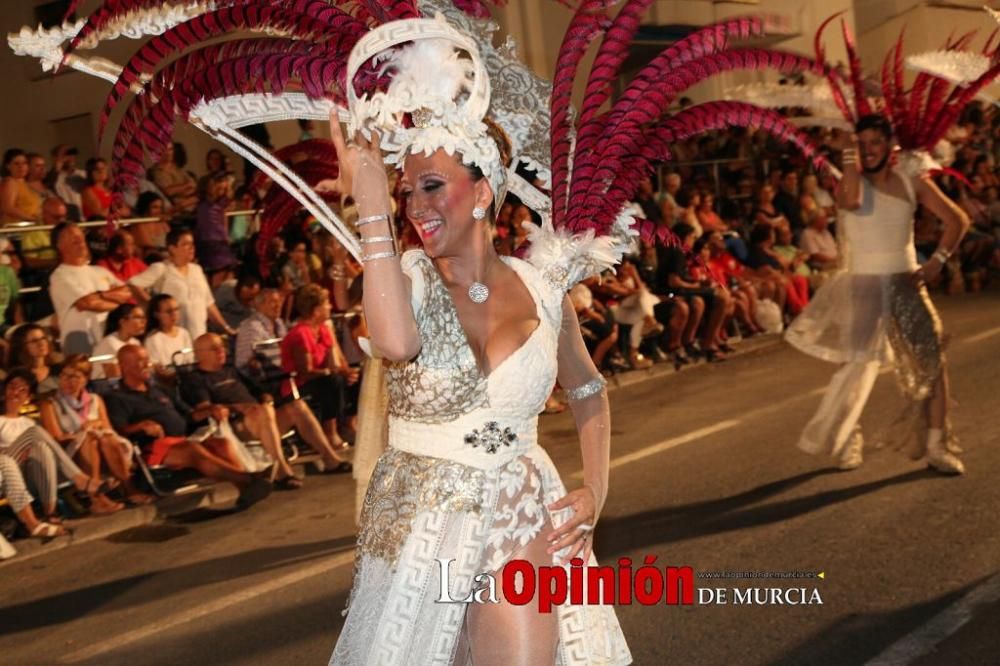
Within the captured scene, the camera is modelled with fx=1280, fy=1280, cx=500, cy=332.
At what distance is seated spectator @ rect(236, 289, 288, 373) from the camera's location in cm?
943

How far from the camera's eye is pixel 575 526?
3.18 m

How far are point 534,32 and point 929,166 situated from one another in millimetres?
9455

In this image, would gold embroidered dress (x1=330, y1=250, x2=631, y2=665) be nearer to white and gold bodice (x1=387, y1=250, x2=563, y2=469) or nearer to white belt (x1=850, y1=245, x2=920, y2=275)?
white and gold bodice (x1=387, y1=250, x2=563, y2=469)

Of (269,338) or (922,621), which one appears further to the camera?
(269,338)

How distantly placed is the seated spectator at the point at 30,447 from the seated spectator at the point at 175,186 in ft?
12.5

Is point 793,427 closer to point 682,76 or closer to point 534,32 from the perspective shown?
point 682,76

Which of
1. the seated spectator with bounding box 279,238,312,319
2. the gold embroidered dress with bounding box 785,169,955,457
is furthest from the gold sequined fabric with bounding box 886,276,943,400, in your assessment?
the seated spectator with bounding box 279,238,312,319

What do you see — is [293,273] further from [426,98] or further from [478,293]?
[426,98]

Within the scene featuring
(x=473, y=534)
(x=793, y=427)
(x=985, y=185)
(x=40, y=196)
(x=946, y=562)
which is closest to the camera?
(x=473, y=534)

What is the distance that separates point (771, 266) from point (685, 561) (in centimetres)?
895

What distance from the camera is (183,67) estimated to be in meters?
3.15

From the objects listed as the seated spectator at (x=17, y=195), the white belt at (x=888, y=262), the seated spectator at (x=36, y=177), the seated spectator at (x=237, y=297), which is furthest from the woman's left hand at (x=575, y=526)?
the seated spectator at (x=36, y=177)

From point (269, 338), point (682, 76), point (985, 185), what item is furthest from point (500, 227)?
point (985, 185)

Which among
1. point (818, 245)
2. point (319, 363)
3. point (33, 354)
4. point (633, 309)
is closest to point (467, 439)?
point (33, 354)
